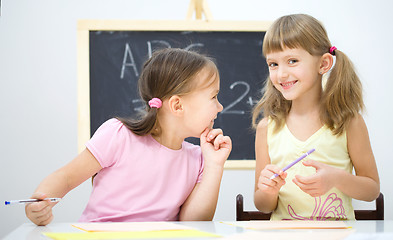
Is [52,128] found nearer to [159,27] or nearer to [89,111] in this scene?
[89,111]

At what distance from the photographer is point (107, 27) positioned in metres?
2.01

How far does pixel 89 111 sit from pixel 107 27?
0.38 m

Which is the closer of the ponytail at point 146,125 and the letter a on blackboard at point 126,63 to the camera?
the ponytail at point 146,125

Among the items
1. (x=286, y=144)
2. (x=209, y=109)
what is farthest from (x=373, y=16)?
(x=209, y=109)

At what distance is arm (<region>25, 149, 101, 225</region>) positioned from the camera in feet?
3.04

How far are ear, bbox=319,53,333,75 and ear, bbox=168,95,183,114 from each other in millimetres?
434

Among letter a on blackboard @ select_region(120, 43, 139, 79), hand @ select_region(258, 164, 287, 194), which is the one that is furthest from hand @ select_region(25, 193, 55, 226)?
letter a on blackboard @ select_region(120, 43, 139, 79)

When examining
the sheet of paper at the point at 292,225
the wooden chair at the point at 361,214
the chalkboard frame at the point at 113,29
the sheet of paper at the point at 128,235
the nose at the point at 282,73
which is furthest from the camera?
the chalkboard frame at the point at 113,29

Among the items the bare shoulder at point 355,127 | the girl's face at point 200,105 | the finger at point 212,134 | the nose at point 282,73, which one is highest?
the nose at point 282,73

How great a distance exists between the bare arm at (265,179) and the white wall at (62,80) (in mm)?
894

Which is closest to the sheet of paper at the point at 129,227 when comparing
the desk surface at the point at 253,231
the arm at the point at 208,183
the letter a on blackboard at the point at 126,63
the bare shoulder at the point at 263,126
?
the desk surface at the point at 253,231

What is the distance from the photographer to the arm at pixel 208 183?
46.5 inches

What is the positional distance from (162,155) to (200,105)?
0.18 m

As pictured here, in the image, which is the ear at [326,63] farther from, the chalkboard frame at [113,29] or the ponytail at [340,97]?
the chalkboard frame at [113,29]
